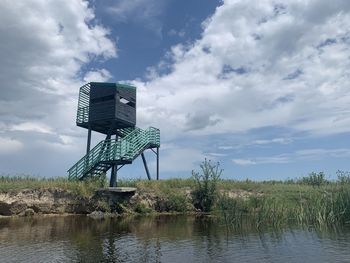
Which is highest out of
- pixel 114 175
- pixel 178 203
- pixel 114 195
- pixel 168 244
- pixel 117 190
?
pixel 114 175

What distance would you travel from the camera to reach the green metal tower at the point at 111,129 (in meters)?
42.2

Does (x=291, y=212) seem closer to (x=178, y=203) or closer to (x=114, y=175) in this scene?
(x=178, y=203)

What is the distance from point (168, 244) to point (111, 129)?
92.6 ft

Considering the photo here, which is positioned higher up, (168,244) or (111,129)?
(111,129)

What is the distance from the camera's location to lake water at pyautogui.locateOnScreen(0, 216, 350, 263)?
672 inches

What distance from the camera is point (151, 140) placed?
4959 centimetres

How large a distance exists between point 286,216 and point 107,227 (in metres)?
12.0

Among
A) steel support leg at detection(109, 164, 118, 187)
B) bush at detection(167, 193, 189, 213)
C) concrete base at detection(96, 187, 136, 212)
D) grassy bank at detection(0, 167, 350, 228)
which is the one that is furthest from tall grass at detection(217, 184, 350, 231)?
steel support leg at detection(109, 164, 118, 187)

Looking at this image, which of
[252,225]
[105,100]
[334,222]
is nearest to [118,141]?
[105,100]

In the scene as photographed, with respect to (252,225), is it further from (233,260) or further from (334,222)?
(233,260)

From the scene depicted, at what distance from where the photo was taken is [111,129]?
4728cm

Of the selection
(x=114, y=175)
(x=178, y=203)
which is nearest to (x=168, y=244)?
(x=178, y=203)

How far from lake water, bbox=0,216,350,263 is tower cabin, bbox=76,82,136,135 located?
66.2 feet

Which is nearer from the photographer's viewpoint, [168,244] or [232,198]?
[168,244]
